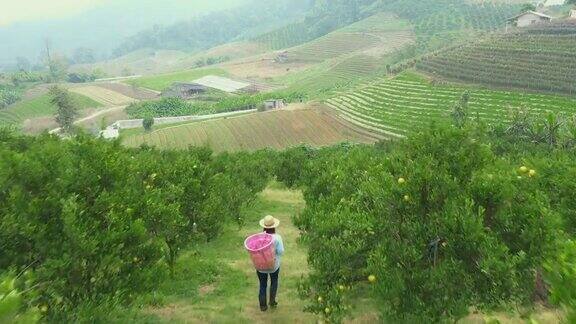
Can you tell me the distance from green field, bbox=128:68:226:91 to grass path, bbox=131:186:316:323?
439ft

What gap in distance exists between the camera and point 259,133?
2965 inches

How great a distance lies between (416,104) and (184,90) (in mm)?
76987

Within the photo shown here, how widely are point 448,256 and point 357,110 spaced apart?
7255 centimetres

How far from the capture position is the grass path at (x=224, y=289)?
12.4 metres

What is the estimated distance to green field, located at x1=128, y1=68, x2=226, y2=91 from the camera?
15165cm

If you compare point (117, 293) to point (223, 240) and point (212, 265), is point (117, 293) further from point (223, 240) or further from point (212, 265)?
point (223, 240)

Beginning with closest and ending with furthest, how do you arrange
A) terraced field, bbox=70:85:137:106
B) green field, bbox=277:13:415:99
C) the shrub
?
the shrub < green field, bbox=277:13:415:99 < terraced field, bbox=70:85:137:106

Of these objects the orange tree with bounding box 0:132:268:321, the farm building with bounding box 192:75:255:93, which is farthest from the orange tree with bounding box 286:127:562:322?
the farm building with bounding box 192:75:255:93

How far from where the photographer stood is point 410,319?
905 cm

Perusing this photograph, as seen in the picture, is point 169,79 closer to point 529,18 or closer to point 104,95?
point 104,95

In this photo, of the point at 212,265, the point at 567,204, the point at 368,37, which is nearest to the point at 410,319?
the point at 567,204

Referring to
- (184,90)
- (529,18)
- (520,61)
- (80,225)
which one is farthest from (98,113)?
(80,225)

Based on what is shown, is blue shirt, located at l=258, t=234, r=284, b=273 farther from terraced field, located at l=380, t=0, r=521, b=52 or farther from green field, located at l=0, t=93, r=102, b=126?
terraced field, located at l=380, t=0, r=521, b=52

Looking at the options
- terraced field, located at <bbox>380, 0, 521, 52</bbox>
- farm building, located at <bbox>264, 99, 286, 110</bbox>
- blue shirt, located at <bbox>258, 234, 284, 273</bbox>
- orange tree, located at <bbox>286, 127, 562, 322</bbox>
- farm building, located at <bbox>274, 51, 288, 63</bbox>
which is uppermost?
orange tree, located at <bbox>286, 127, 562, 322</bbox>
